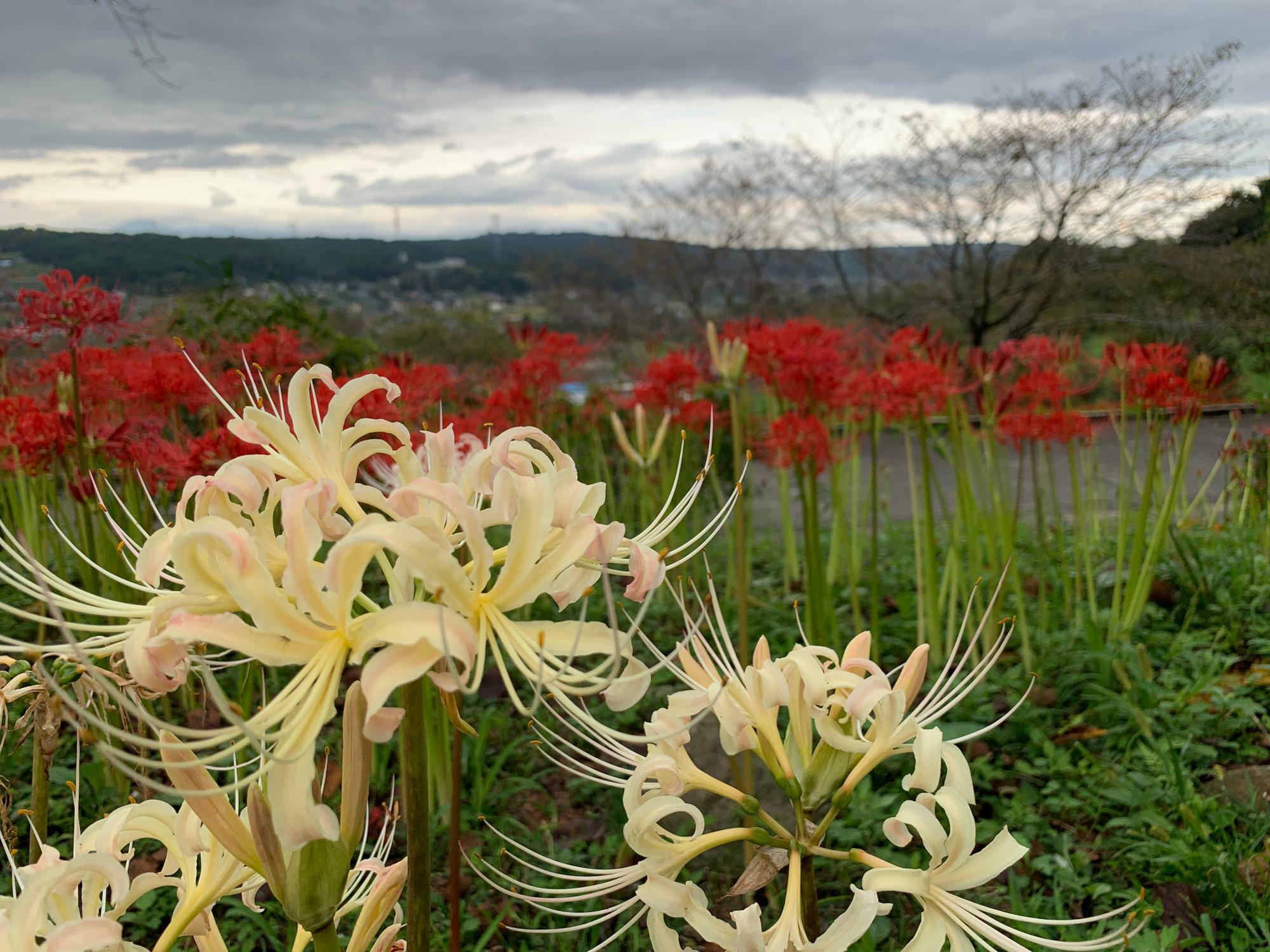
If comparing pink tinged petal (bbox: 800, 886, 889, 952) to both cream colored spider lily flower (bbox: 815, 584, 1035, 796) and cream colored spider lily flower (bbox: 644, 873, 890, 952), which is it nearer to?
cream colored spider lily flower (bbox: 644, 873, 890, 952)

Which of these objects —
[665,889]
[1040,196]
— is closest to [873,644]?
[665,889]

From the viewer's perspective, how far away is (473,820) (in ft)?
8.93

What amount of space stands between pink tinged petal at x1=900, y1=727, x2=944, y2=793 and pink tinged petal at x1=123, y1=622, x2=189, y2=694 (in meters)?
0.78

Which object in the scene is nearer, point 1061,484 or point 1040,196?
point 1061,484

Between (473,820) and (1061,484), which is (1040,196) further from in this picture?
(473,820)

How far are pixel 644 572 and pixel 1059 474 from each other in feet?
28.4

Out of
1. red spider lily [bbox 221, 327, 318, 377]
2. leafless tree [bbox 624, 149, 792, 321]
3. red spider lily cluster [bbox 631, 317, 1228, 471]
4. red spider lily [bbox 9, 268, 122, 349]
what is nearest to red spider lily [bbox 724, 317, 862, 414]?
red spider lily cluster [bbox 631, 317, 1228, 471]

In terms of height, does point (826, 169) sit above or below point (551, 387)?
above

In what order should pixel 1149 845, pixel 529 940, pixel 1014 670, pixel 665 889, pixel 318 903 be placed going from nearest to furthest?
pixel 318 903 → pixel 665 889 → pixel 529 940 → pixel 1149 845 → pixel 1014 670

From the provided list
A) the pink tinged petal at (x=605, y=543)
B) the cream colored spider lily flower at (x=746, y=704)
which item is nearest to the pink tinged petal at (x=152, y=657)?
the pink tinged petal at (x=605, y=543)

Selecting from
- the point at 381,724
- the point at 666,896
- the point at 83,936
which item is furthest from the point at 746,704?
the point at 83,936

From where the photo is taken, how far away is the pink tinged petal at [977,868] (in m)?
1.03

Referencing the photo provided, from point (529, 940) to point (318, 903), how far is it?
1.58 metres

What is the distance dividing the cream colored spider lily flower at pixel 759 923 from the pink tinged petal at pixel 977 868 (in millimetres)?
76
